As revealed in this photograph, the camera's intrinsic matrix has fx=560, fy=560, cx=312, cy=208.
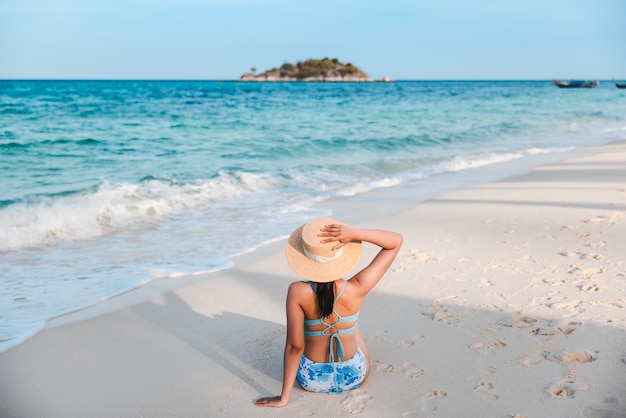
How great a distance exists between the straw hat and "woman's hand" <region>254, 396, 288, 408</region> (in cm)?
78

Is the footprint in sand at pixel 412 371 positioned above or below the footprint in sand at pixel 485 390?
below

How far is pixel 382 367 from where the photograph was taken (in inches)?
144

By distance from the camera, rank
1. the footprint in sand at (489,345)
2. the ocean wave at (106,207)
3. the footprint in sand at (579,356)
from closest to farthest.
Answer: the footprint in sand at (579,356)
the footprint in sand at (489,345)
the ocean wave at (106,207)

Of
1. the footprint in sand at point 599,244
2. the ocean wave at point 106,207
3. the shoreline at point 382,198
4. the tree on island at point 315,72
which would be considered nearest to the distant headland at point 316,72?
the tree on island at point 315,72

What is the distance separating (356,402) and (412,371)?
0.50 m

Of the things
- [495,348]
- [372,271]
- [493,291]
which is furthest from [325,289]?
[493,291]

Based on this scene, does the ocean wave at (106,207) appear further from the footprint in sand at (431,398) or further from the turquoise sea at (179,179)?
the footprint in sand at (431,398)

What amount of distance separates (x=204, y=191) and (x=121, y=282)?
5.06 meters

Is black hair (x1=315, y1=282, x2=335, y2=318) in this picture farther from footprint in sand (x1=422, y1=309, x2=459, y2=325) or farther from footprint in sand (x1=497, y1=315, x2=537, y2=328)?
footprint in sand (x1=497, y1=315, x2=537, y2=328)

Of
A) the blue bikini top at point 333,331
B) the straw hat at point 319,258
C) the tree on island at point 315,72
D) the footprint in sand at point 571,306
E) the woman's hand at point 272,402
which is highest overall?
the tree on island at point 315,72

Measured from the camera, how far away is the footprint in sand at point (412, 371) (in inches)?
140

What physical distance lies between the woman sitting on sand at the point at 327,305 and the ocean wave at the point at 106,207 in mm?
5156

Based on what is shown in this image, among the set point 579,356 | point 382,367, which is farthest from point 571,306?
point 382,367

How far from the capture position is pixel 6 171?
12.5 metres
